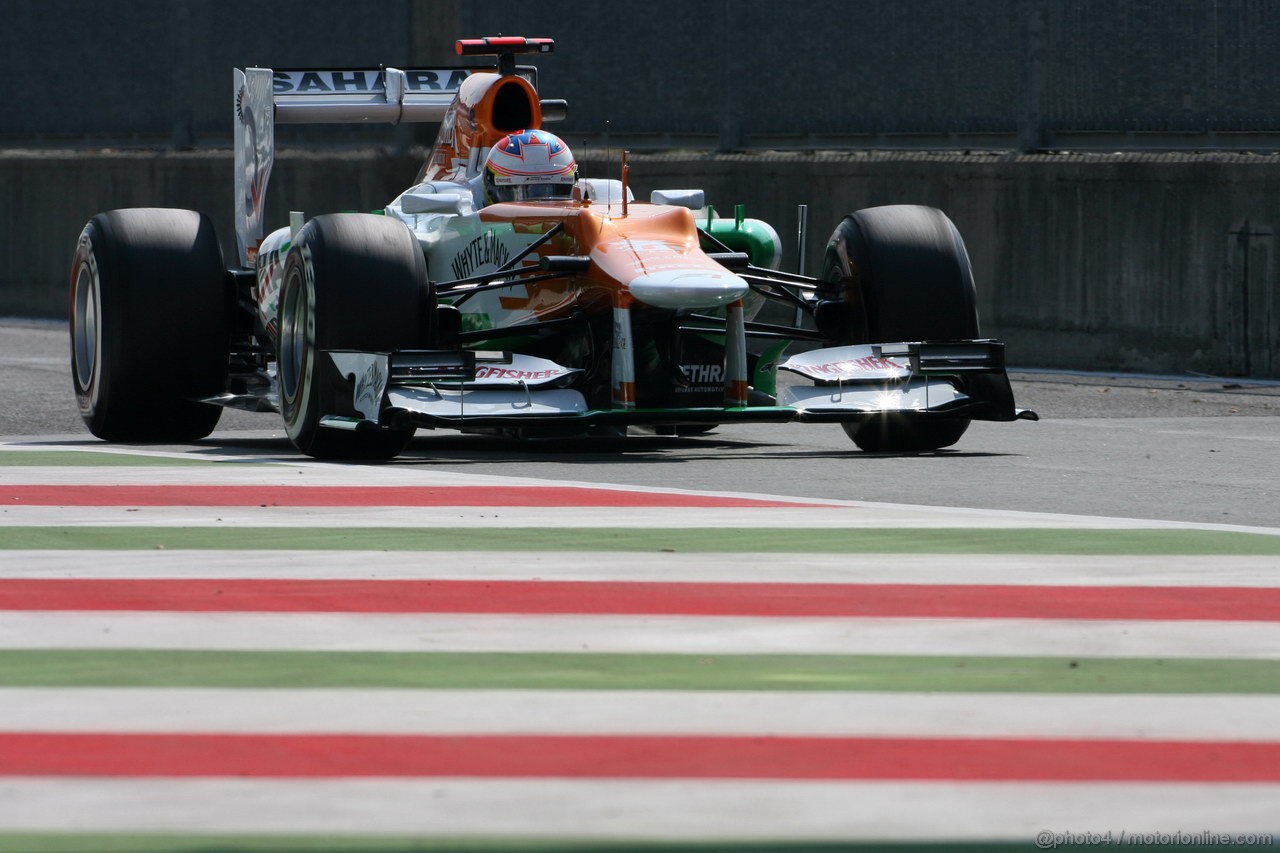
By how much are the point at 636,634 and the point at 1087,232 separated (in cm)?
1154

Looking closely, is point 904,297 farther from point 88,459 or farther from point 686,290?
point 88,459

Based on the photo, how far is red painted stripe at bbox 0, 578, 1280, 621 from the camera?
5797mm

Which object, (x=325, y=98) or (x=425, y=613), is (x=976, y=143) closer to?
(x=325, y=98)

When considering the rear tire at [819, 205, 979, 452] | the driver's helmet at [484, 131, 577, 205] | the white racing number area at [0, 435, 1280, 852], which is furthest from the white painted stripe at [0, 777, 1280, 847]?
the driver's helmet at [484, 131, 577, 205]

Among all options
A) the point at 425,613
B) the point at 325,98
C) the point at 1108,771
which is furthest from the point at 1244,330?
the point at 1108,771

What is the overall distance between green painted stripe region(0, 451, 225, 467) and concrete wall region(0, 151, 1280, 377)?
7953 millimetres

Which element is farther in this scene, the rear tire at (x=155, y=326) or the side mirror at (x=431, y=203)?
the rear tire at (x=155, y=326)

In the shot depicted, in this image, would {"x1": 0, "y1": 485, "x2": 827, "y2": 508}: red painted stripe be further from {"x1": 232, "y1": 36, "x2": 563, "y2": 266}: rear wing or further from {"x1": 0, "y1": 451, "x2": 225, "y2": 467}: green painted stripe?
{"x1": 232, "y1": 36, "x2": 563, "y2": 266}: rear wing

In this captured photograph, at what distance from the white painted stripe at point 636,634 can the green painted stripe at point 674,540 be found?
1313 mm

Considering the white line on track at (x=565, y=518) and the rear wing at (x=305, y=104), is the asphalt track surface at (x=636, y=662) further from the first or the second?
the rear wing at (x=305, y=104)

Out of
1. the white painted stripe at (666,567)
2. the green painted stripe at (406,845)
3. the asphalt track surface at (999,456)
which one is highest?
the green painted stripe at (406,845)

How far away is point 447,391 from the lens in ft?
33.0

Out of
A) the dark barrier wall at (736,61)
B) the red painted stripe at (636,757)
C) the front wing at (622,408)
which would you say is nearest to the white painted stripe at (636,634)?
the red painted stripe at (636,757)

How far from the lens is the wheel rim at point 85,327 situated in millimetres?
11898
